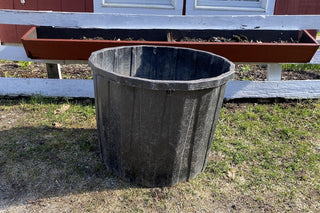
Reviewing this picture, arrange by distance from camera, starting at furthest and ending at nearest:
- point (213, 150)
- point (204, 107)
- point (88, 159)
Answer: point (213, 150)
point (88, 159)
point (204, 107)

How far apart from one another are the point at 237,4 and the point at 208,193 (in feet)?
13.2

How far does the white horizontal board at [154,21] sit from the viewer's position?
3576 mm

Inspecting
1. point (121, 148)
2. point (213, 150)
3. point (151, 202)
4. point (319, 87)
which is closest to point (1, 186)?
point (121, 148)

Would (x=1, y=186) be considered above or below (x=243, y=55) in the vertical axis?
below

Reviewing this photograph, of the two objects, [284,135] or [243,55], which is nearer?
[284,135]

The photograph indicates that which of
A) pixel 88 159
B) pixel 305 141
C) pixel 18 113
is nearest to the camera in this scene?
pixel 88 159

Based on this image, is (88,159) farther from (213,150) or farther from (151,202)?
(213,150)

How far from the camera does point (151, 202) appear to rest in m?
2.19

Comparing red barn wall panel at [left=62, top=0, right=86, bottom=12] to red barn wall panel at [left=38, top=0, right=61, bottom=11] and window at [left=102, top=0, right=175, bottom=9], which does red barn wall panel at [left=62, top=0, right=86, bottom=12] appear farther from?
window at [left=102, top=0, right=175, bottom=9]

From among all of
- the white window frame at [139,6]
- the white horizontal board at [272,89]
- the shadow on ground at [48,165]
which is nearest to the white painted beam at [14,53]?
the shadow on ground at [48,165]

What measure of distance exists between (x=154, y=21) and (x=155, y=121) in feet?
6.69

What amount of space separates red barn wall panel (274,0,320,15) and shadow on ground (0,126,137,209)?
4170 millimetres

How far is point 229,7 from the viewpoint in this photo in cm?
529

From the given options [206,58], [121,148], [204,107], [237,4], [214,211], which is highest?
[237,4]
